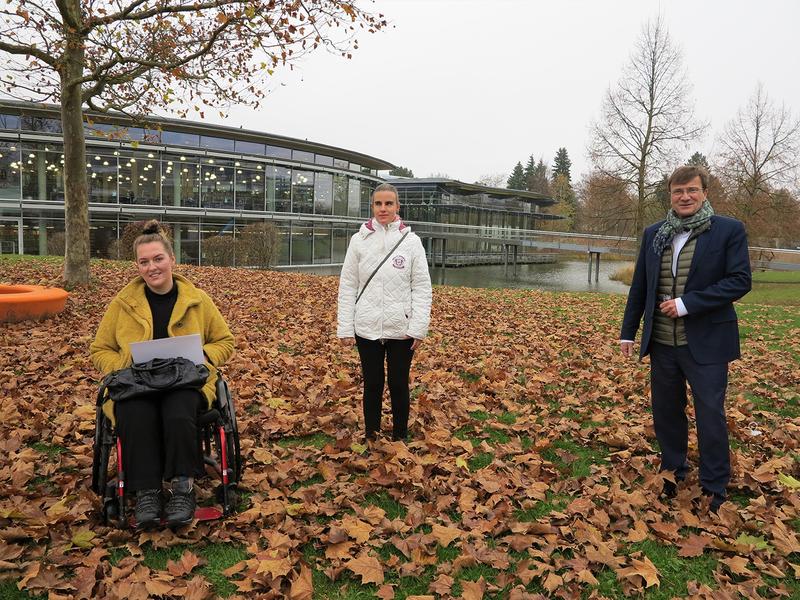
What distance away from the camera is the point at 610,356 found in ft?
25.6

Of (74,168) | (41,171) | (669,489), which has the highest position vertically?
(41,171)

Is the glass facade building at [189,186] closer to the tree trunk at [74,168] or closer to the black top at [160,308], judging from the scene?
the tree trunk at [74,168]

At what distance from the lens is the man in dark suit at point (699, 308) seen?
130 inches

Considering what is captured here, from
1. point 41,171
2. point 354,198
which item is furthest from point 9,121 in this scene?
point 354,198

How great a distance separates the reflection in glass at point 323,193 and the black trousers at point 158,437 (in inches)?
1267

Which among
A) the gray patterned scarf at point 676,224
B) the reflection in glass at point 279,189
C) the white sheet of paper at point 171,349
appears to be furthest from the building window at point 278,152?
the gray patterned scarf at point 676,224

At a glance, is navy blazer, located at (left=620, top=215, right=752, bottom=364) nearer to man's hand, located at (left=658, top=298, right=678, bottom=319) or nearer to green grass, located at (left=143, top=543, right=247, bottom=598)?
man's hand, located at (left=658, top=298, right=678, bottom=319)

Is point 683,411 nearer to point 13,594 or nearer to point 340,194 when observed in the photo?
point 13,594

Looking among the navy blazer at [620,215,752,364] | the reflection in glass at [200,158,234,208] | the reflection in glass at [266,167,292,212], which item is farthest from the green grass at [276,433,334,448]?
the reflection in glass at [266,167,292,212]

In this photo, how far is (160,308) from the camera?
3.51 metres

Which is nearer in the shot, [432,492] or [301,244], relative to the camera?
[432,492]

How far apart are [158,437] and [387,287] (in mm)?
1877

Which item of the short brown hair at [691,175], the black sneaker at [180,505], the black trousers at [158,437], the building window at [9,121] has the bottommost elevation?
the black sneaker at [180,505]

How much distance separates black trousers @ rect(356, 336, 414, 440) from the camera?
422 cm
